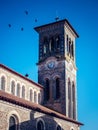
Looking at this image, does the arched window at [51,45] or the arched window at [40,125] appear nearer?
the arched window at [40,125]

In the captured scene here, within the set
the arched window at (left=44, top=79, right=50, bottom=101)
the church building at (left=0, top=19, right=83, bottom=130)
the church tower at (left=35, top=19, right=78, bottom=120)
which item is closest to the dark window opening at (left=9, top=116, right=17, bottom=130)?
the church building at (left=0, top=19, right=83, bottom=130)

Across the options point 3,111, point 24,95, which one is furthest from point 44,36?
point 3,111

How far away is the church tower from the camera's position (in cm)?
3797

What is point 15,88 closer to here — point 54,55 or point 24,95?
point 24,95

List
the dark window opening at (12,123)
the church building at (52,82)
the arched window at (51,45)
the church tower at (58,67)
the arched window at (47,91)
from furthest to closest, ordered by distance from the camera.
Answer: the arched window at (51,45)
the arched window at (47,91)
the church tower at (58,67)
the church building at (52,82)
the dark window opening at (12,123)

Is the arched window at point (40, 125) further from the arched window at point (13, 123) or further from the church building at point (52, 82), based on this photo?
the arched window at point (13, 123)

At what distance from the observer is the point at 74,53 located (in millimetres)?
43344

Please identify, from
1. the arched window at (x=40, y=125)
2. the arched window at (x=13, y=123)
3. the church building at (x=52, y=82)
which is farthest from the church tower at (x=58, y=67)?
the arched window at (x=13, y=123)

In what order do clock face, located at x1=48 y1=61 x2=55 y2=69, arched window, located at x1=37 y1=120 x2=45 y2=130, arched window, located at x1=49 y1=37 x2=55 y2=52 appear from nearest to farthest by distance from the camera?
arched window, located at x1=37 y1=120 x2=45 y2=130, clock face, located at x1=48 y1=61 x2=55 y2=69, arched window, located at x1=49 y1=37 x2=55 y2=52

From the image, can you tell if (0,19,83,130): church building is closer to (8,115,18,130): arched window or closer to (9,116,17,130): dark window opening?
(8,115,18,130): arched window

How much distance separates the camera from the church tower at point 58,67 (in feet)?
125

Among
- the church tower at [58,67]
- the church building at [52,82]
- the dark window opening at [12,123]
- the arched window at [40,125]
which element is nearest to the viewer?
the dark window opening at [12,123]

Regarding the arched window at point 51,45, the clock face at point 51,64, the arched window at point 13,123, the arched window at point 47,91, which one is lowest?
the arched window at point 13,123

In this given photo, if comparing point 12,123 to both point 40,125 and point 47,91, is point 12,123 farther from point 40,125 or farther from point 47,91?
point 47,91
